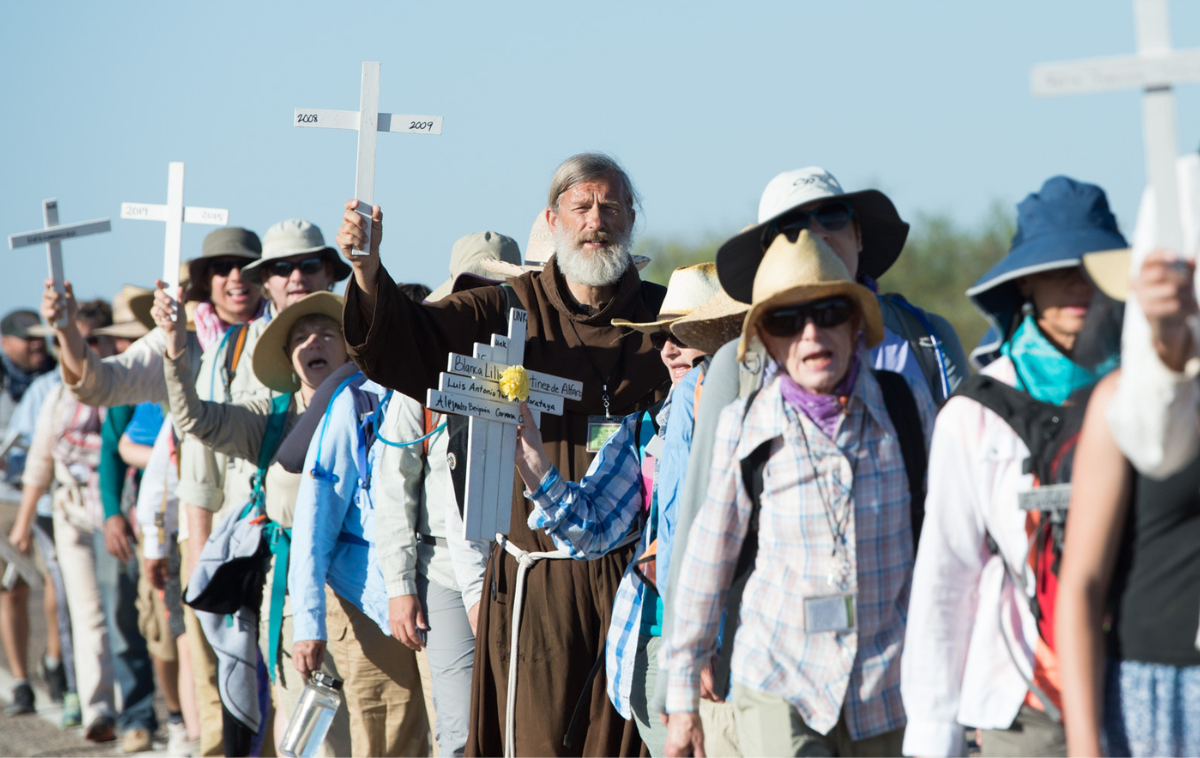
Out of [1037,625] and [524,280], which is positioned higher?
[524,280]

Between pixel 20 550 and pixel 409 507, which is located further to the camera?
pixel 20 550

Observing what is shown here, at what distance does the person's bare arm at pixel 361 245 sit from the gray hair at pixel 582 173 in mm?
942

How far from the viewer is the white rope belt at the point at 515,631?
15.8 feet

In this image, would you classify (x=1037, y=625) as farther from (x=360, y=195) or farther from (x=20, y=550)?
(x=20, y=550)

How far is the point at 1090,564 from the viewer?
2520 millimetres

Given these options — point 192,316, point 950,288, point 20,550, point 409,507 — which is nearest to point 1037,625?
point 409,507

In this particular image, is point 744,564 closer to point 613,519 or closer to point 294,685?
point 613,519

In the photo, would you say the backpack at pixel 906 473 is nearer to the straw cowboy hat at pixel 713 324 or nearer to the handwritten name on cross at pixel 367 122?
the straw cowboy hat at pixel 713 324

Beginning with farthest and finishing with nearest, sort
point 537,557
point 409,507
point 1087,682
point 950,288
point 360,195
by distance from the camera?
point 950,288 < point 409,507 < point 537,557 < point 360,195 < point 1087,682

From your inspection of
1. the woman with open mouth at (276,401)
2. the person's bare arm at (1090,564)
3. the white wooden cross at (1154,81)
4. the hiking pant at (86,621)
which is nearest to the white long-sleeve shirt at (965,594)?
the person's bare arm at (1090,564)

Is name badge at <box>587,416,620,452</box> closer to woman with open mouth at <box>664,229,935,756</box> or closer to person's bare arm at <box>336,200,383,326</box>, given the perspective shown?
person's bare arm at <box>336,200,383,326</box>

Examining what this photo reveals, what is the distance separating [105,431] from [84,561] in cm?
105

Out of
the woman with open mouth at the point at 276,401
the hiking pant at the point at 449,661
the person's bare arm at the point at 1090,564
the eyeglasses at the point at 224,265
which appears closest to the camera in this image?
the person's bare arm at the point at 1090,564

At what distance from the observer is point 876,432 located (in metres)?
3.24
